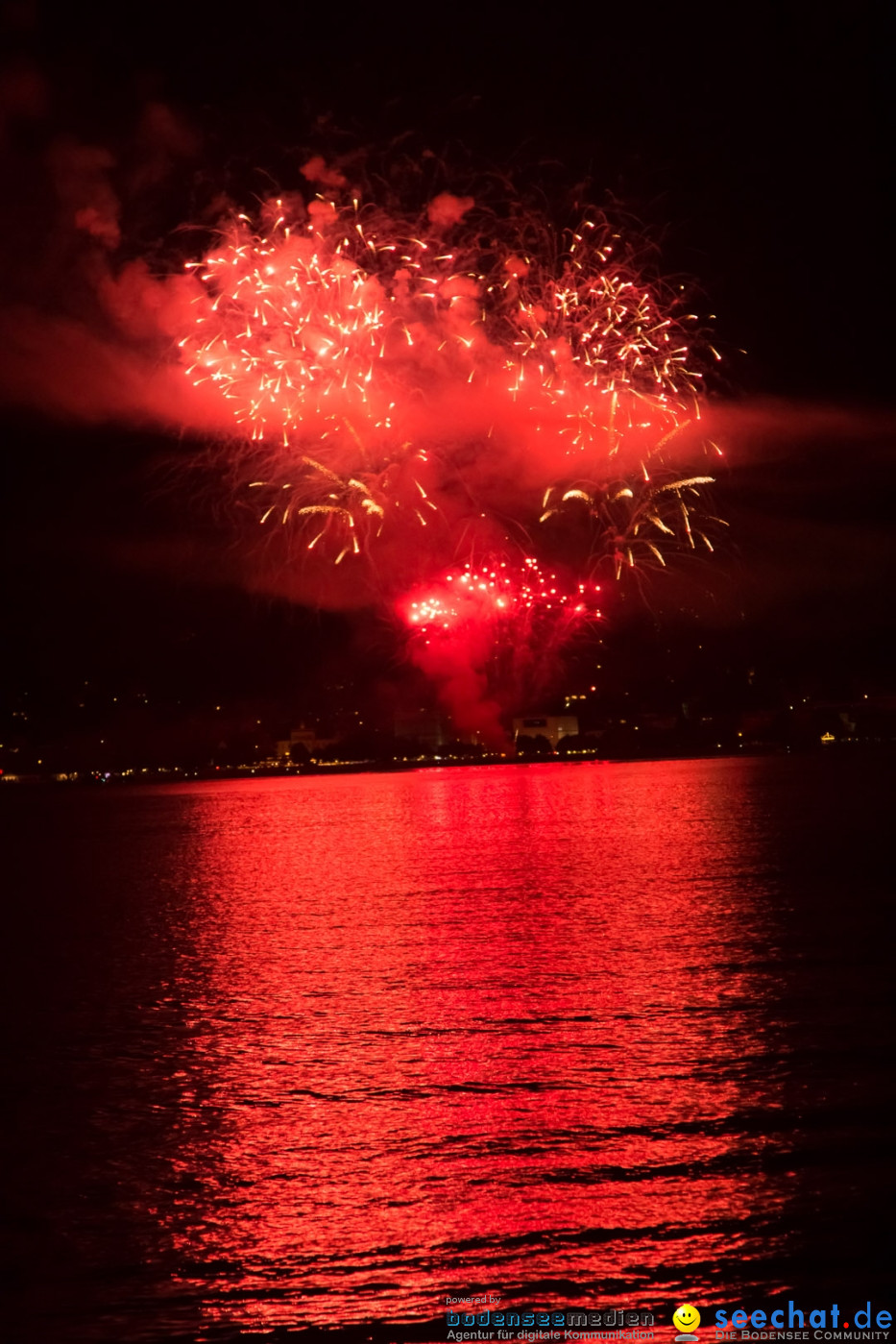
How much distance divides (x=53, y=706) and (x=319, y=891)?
247 feet

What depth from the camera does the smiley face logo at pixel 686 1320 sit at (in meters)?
3.95

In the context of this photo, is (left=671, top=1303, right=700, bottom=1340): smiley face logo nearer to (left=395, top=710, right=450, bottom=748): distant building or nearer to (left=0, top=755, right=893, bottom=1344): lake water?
(left=0, top=755, right=893, bottom=1344): lake water

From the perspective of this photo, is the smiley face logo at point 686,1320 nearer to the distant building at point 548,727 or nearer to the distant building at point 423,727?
the distant building at point 548,727

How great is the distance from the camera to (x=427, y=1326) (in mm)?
4047

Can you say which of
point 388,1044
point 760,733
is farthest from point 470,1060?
point 760,733

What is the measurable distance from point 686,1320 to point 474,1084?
2731 mm

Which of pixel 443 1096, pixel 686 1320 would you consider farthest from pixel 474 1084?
pixel 686 1320

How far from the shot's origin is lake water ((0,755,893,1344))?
4.40 m

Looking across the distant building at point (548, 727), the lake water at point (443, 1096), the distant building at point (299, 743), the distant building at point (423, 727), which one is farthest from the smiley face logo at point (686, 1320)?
the distant building at point (299, 743)

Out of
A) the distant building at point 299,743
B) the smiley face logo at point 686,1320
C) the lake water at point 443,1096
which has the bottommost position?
the smiley face logo at point 686,1320

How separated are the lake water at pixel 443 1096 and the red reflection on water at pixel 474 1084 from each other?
2 centimetres

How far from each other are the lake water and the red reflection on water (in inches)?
0.8

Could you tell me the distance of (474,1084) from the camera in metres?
6.69

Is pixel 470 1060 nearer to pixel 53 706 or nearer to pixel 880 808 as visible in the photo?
pixel 880 808
